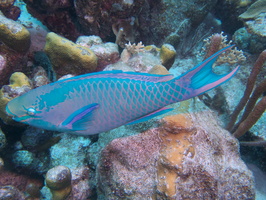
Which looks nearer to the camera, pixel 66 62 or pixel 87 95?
pixel 87 95

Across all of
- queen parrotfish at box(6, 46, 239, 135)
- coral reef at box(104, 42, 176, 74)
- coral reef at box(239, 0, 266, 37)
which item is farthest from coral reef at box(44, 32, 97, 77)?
coral reef at box(239, 0, 266, 37)

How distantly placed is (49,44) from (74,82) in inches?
66.3

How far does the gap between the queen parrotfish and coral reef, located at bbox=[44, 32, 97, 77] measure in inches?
53.7

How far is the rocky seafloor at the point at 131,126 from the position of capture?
2443 millimetres

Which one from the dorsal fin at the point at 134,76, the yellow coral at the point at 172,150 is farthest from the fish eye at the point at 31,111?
the yellow coral at the point at 172,150

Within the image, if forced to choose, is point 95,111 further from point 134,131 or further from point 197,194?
point 197,194

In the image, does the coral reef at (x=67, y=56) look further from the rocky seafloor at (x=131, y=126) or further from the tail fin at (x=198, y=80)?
the tail fin at (x=198, y=80)

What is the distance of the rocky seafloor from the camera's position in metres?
2.44

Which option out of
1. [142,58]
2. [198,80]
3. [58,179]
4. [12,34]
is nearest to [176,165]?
[198,80]

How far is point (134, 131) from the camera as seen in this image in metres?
2.76

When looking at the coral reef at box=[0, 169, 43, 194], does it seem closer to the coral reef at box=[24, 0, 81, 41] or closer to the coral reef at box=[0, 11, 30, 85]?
the coral reef at box=[0, 11, 30, 85]

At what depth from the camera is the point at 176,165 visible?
2236 millimetres

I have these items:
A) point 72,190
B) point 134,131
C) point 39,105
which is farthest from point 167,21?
point 72,190

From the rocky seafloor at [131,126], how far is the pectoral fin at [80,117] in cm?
74
